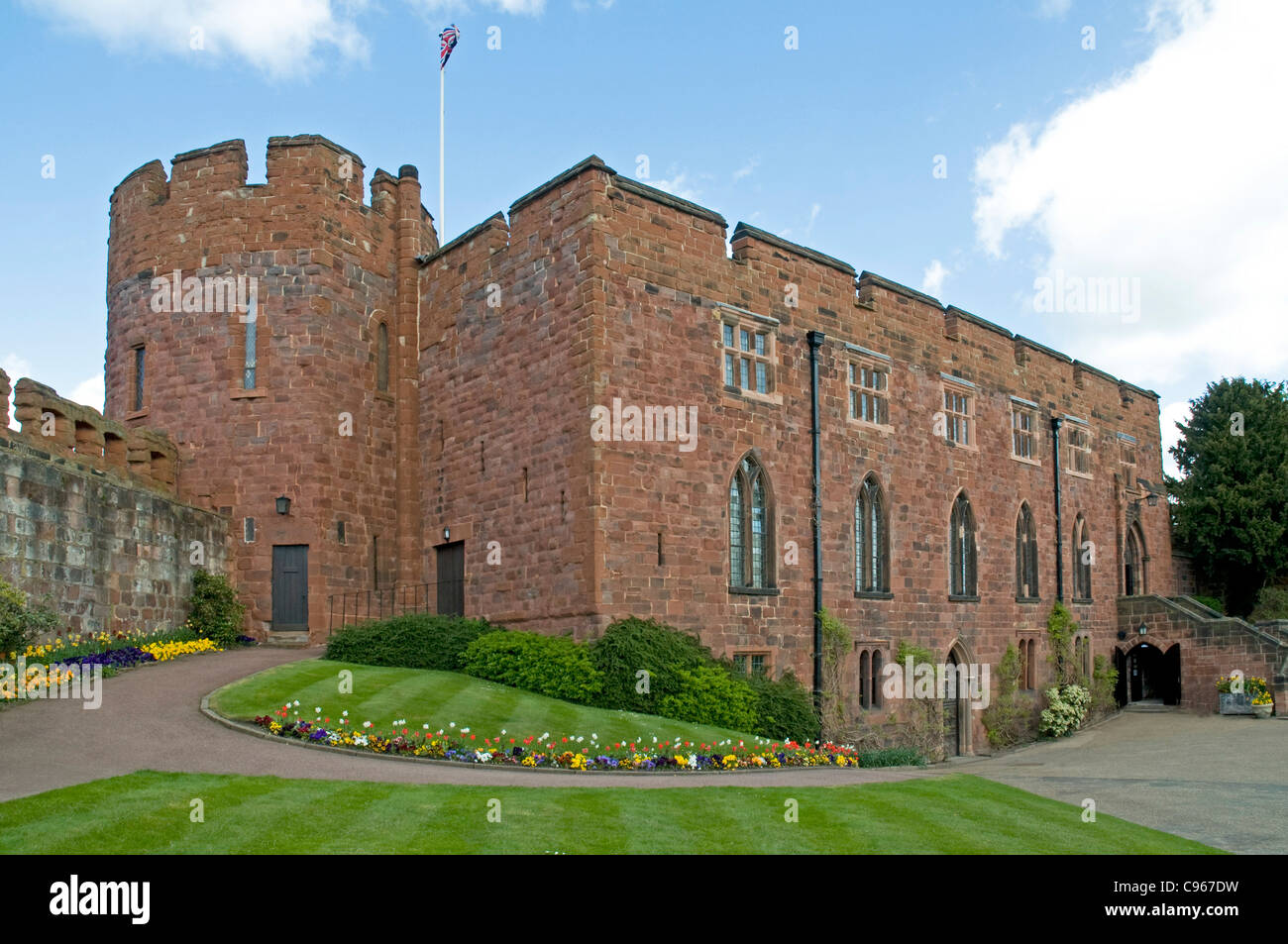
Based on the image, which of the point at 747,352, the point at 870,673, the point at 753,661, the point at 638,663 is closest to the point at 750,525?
the point at 753,661

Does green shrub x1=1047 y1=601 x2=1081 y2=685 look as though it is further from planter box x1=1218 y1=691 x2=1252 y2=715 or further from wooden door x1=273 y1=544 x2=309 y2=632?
wooden door x1=273 y1=544 x2=309 y2=632

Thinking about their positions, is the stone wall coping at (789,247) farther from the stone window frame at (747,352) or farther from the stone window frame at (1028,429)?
the stone window frame at (1028,429)

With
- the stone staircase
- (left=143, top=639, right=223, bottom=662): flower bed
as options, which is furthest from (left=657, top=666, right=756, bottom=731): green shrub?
the stone staircase

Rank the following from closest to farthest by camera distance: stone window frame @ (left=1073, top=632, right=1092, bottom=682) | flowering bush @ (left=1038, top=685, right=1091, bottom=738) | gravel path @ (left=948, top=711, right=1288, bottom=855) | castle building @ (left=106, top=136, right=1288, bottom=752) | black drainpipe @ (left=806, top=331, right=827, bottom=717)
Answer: gravel path @ (left=948, top=711, right=1288, bottom=855) → castle building @ (left=106, top=136, right=1288, bottom=752) → black drainpipe @ (left=806, top=331, right=827, bottom=717) → flowering bush @ (left=1038, top=685, right=1091, bottom=738) → stone window frame @ (left=1073, top=632, right=1092, bottom=682)

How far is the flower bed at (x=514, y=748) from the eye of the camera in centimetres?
1446

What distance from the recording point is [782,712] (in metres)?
20.2

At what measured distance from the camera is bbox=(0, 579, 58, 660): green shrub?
48.5 ft

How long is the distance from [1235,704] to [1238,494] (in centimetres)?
992

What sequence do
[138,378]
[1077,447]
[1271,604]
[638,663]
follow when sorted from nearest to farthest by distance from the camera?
[638,663]
[138,378]
[1077,447]
[1271,604]

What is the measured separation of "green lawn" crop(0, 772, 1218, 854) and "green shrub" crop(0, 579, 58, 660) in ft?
15.1

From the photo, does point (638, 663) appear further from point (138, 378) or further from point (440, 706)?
point (138, 378)

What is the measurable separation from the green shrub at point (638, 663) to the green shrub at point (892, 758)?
137 inches

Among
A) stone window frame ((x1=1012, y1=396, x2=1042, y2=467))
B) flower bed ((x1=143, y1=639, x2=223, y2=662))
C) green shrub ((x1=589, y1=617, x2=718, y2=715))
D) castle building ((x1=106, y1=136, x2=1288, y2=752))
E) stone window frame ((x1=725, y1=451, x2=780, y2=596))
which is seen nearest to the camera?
green shrub ((x1=589, y1=617, x2=718, y2=715))

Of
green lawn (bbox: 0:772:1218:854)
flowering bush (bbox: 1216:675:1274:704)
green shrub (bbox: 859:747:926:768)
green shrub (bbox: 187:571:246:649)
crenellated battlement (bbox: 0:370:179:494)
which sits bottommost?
green shrub (bbox: 859:747:926:768)
